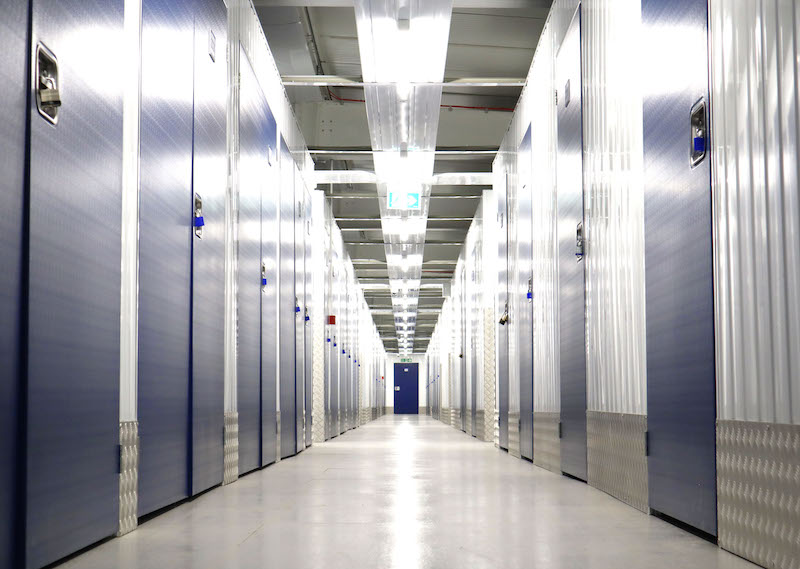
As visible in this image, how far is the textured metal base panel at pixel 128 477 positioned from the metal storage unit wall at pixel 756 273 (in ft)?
8.47

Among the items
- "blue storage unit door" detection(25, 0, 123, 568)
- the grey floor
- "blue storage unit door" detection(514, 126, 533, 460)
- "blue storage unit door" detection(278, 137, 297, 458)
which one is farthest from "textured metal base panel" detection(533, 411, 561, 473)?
"blue storage unit door" detection(25, 0, 123, 568)

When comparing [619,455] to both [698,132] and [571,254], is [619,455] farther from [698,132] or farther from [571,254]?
[698,132]

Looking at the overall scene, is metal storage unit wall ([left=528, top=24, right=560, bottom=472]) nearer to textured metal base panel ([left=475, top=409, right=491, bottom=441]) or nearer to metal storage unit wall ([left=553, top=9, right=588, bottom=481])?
metal storage unit wall ([left=553, top=9, right=588, bottom=481])

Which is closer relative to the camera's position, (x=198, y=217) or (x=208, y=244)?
(x=198, y=217)

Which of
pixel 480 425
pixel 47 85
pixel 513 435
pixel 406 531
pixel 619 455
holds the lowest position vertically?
pixel 480 425

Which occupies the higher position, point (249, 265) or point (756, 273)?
point (249, 265)

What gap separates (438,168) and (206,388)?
377 inches

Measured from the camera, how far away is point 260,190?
25.9 feet

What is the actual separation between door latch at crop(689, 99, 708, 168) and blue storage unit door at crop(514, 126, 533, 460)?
4.97 meters

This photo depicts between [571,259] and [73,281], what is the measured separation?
169 inches

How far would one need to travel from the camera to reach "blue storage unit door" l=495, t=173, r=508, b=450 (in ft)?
36.3

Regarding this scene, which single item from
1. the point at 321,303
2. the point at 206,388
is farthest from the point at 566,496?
the point at 321,303

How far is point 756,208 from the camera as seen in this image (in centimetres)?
314

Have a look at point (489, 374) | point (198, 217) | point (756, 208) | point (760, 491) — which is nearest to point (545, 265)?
point (198, 217)
